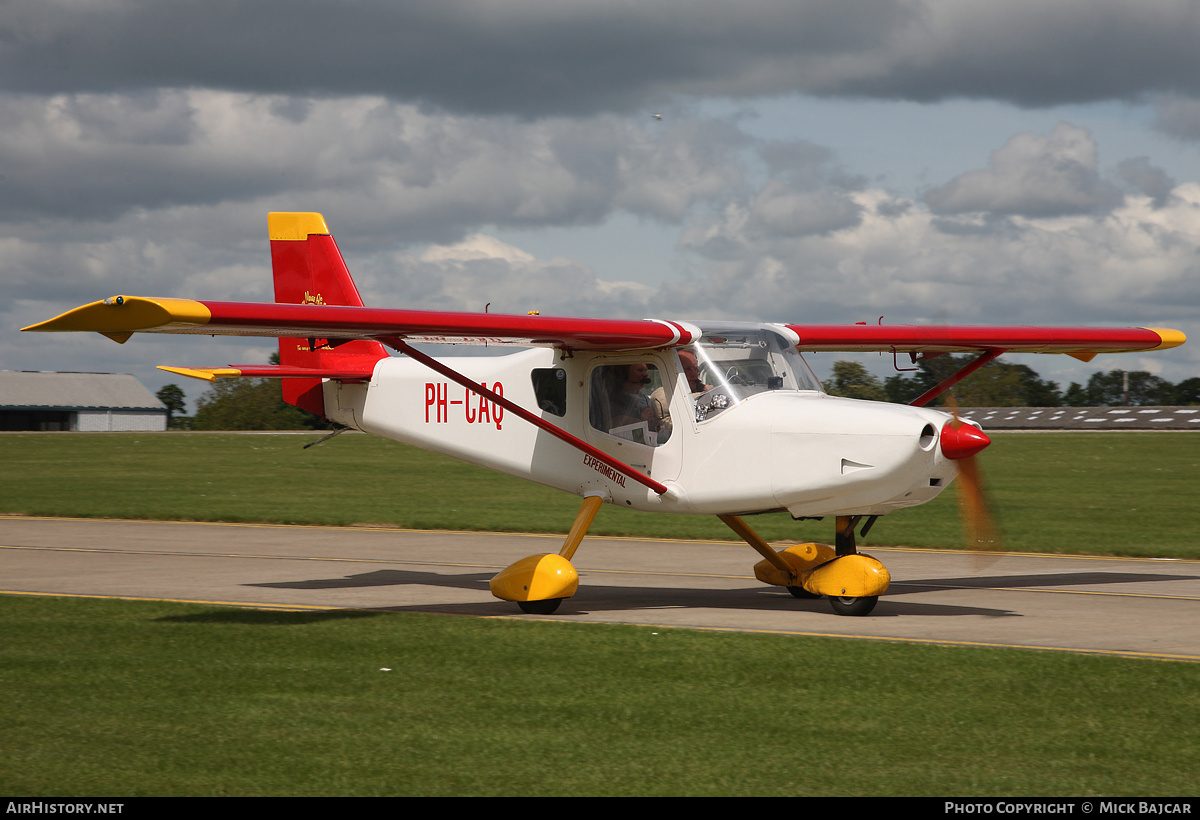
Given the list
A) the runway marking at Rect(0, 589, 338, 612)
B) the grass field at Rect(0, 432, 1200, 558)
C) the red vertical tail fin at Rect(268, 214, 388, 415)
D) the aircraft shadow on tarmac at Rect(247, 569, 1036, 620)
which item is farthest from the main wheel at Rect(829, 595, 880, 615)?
the grass field at Rect(0, 432, 1200, 558)

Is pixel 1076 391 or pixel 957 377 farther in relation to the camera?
pixel 1076 391

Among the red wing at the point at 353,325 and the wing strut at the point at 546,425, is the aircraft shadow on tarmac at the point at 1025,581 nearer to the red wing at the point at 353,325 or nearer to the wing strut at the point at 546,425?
the wing strut at the point at 546,425

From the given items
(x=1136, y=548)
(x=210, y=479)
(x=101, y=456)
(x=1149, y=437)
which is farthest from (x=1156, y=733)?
(x=1149, y=437)

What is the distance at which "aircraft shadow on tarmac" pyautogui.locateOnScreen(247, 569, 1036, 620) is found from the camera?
39.2 ft

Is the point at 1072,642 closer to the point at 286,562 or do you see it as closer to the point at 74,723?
the point at 74,723

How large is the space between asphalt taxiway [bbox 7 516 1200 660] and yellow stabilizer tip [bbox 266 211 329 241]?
13.7 feet

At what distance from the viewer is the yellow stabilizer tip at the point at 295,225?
15078mm

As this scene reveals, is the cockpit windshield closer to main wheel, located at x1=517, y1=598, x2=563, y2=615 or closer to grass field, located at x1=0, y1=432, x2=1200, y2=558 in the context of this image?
main wheel, located at x1=517, y1=598, x2=563, y2=615

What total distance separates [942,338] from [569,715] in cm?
828

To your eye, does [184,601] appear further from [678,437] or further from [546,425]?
[678,437]

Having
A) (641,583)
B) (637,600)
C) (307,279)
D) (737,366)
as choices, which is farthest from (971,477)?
(307,279)

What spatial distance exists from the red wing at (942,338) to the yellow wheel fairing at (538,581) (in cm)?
412

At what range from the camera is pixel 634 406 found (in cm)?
1235
